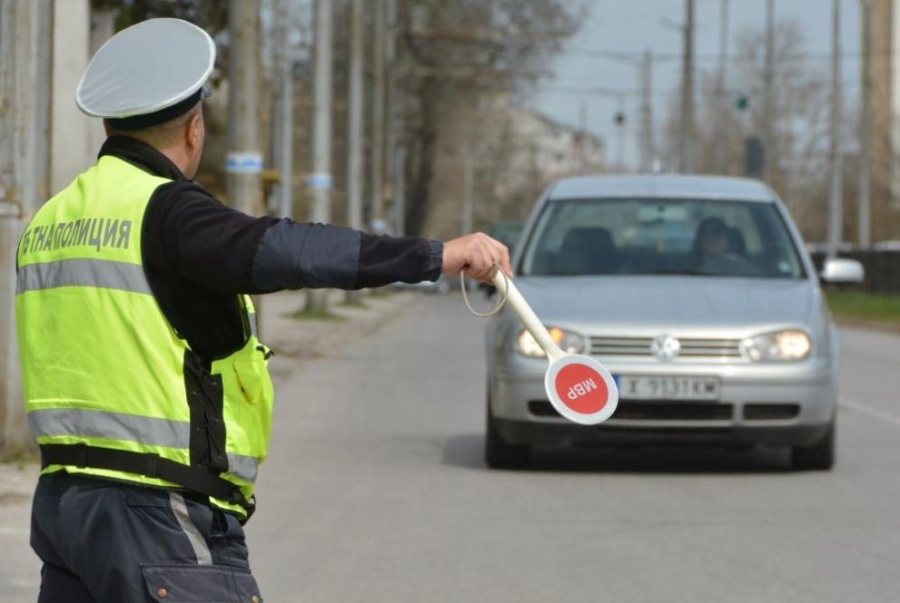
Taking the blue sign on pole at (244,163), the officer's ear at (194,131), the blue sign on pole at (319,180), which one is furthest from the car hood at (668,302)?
the blue sign on pole at (319,180)

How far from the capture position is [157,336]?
3543mm

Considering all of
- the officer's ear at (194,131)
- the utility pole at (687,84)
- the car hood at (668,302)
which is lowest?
the car hood at (668,302)

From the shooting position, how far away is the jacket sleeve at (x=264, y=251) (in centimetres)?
345

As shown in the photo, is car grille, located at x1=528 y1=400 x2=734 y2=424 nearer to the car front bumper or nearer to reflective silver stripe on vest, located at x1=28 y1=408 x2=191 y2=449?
the car front bumper

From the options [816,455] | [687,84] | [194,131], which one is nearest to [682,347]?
[816,455]

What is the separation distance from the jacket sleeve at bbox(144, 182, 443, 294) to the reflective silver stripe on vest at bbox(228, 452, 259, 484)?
34 cm

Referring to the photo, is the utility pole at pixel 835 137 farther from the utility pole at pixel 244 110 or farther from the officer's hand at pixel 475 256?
the officer's hand at pixel 475 256

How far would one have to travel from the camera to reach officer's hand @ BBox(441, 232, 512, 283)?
3.53 m

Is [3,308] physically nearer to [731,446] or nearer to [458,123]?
[731,446]

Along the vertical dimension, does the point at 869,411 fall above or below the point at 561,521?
below

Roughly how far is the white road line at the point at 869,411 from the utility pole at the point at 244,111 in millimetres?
6555

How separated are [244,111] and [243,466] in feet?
53.3

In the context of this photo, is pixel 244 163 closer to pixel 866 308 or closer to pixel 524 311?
pixel 524 311

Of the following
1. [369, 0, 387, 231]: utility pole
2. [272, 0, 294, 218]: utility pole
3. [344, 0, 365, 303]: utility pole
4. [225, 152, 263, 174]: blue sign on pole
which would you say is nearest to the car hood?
[225, 152, 263, 174]: blue sign on pole
